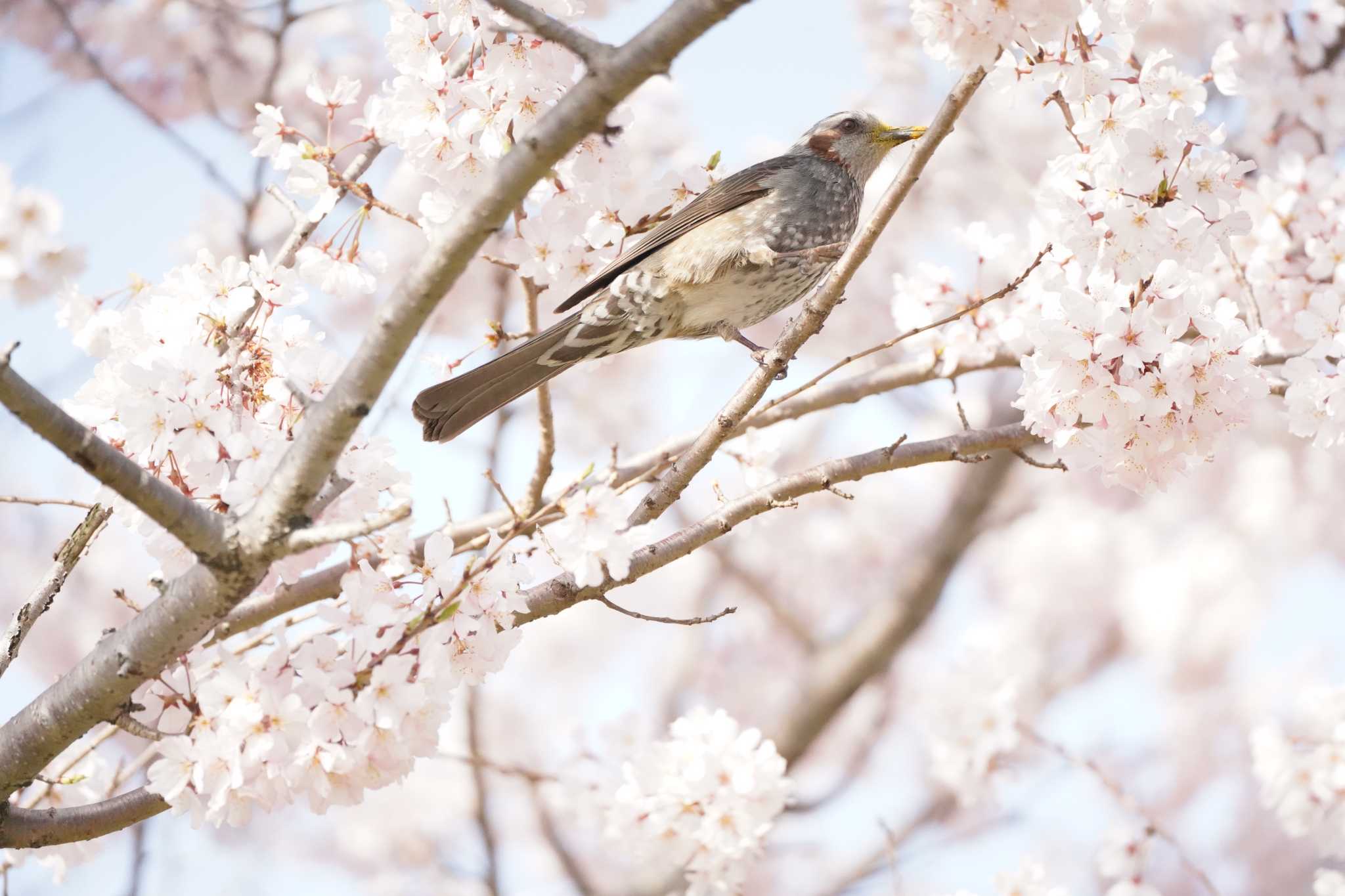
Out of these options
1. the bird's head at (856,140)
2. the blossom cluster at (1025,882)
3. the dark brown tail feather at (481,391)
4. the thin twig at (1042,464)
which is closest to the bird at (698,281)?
the dark brown tail feather at (481,391)

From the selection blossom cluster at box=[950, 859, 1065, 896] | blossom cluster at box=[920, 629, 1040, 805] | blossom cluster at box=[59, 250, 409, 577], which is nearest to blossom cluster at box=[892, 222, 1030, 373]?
blossom cluster at box=[950, 859, 1065, 896]

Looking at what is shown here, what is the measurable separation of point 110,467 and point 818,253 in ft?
7.38

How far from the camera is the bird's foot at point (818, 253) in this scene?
343 cm

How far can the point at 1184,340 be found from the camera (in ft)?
8.53

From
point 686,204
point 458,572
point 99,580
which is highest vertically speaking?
point 99,580

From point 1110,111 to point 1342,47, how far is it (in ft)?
10.5

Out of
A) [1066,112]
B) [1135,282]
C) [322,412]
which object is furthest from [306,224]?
[1135,282]

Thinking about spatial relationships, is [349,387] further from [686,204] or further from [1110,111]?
[1110,111]

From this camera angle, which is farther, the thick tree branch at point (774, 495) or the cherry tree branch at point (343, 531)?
the thick tree branch at point (774, 495)

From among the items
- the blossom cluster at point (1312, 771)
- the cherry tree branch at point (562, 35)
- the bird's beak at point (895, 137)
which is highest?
the bird's beak at point (895, 137)

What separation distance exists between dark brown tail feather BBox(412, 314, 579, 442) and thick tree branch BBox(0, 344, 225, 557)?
1.09 m

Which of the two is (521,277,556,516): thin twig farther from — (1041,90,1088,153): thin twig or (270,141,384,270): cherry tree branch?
(1041,90,1088,153): thin twig

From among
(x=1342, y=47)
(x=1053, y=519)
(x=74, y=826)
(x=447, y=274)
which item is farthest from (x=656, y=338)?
(x=1053, y=519)

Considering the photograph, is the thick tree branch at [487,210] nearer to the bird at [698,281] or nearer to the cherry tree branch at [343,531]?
the cherry tree branch at [343,531]
